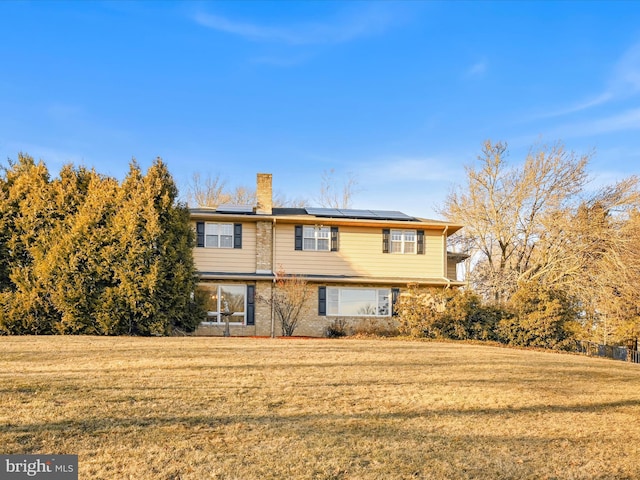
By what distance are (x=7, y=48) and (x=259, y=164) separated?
1105 cm

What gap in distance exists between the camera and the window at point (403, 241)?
22344 millimetres

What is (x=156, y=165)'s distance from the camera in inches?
672

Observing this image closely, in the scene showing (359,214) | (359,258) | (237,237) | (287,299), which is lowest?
(287,299)

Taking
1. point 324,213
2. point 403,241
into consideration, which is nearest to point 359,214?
point 324,213

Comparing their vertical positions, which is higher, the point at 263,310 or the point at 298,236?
the point at 298,236

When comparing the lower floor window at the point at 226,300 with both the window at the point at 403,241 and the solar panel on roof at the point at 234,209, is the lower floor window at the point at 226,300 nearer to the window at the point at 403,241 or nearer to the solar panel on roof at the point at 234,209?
the solar panel on roof at the point at 234,209

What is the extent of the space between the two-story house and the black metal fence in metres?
5.57

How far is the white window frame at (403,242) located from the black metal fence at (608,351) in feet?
24.1

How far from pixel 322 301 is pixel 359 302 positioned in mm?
1580

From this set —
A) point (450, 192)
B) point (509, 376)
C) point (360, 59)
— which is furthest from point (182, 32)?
point (450, 192)

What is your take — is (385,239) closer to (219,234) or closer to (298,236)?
(298,236)

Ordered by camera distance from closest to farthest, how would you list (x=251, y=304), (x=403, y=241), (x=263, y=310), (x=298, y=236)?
(x=263, y=310) < (x=251, y=304) < (x=298, y=236) < (x=403, y=241)

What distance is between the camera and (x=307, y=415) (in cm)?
695

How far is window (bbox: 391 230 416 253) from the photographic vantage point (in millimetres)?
22344
